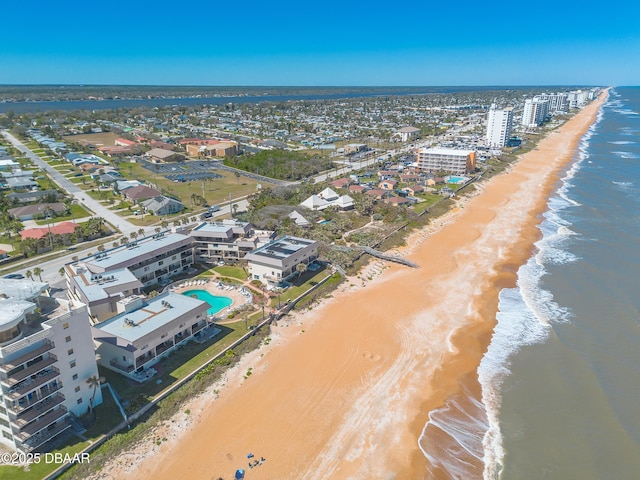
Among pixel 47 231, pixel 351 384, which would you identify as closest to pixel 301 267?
pixel 351 384

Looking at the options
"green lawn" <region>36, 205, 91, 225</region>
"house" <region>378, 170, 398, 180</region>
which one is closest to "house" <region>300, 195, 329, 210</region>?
"house" <region>378, 170, 398, 180</region>

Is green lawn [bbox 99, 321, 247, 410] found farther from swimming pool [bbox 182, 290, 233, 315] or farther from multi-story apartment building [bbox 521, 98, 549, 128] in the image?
multi-story apartment building [bbox 521, 98, 549, 128]

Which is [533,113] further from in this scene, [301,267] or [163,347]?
[163,347]

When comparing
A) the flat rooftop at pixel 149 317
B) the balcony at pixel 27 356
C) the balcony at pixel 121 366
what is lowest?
the balcony at pixel 121 366

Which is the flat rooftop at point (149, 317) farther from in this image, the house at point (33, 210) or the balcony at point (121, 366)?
the house at point (33, 210)

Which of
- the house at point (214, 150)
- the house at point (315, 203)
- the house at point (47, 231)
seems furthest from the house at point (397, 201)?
the house at point (214, 150)
